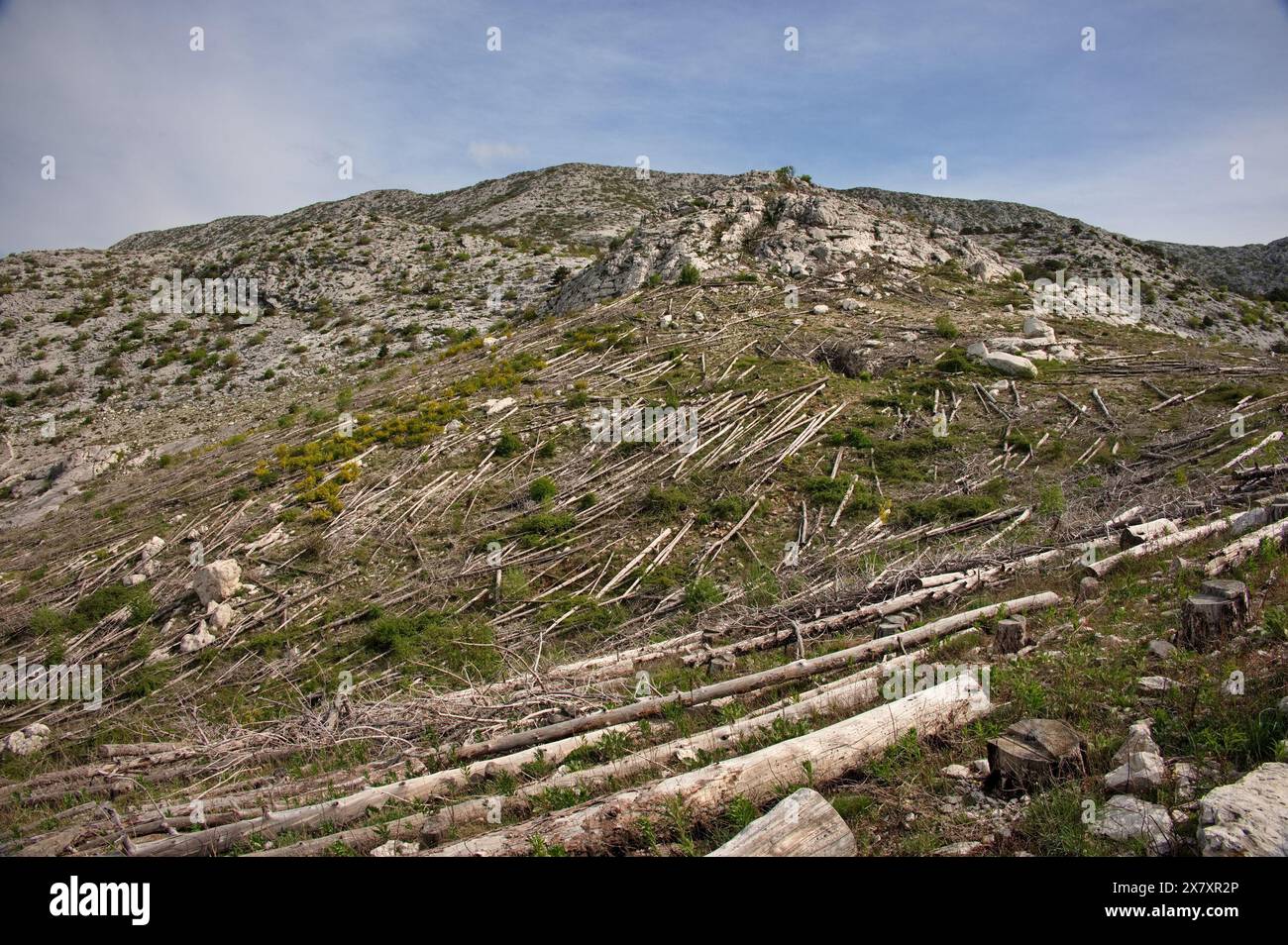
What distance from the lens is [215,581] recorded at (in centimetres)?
1189

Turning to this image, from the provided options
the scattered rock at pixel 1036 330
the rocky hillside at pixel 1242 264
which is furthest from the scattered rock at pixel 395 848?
the rocky hillside at pixel 1242 264

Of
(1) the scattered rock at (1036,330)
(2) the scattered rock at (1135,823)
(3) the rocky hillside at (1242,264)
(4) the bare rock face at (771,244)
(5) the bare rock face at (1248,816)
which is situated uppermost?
(3) the rocky hillside at (1242,264)

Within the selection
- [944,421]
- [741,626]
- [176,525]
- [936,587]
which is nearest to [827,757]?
[741,626]

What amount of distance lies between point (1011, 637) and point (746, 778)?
3.42 metres

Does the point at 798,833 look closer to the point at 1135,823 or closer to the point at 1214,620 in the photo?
the point at 1135,823

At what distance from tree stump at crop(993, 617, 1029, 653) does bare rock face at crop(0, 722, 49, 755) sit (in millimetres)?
12710

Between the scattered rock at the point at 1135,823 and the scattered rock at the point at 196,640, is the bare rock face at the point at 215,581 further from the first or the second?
the scattered rock at the point at 1135,823

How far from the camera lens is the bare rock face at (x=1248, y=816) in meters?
3.14

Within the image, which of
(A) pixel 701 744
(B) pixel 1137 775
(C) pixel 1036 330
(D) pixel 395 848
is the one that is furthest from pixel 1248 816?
(C) pixel 1036 330

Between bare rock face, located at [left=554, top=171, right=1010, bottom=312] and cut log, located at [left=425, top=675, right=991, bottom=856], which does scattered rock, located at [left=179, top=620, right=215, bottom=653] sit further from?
bare rock face, located at [left=554, top=171, right=1010, bottom=312]

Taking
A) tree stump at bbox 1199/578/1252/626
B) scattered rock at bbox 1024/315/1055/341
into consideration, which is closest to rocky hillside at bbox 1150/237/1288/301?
scattered rock at bbox 1024/315/1055/341

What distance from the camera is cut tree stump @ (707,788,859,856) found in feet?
12.6

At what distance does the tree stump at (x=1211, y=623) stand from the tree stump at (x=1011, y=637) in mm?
1199
